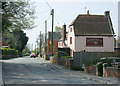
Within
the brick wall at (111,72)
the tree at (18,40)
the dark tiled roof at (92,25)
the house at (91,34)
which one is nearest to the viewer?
the brick wall at (111,72)

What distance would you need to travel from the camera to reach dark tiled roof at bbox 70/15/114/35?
4922 centimetres

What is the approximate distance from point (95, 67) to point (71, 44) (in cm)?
3131

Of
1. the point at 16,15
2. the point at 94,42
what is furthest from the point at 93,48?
the point at 16,15

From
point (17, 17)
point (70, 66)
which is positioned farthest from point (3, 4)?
point (70, 66)

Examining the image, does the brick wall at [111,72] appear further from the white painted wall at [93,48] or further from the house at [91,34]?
the white painted wall at [93,48]

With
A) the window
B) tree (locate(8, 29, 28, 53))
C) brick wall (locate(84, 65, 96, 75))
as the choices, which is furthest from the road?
tree (locate(8, 29, 28, 53))

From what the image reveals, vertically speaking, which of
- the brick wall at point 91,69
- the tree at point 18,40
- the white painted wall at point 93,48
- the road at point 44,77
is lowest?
the road at point 44,77

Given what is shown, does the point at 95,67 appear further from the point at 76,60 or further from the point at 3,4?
the point at 3,4

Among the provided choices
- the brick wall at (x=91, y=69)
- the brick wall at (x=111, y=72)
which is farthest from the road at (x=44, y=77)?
the brick wall at (x=111, y=72)

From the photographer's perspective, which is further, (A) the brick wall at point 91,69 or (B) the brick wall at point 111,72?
(A) the brick wall at point 91,69

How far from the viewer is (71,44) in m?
51.1

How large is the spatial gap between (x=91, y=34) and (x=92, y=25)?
3.09 meters

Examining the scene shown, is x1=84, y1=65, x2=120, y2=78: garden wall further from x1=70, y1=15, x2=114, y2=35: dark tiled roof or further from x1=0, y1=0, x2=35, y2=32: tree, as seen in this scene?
x1=70, y1=15, x2=114, y2=35: dark tiled roof

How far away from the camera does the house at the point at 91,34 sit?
47.8 metres
